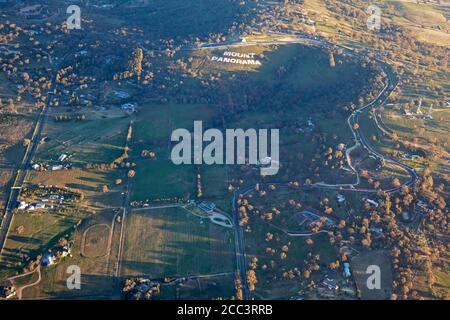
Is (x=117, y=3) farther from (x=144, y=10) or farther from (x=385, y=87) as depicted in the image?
(x=385, y=87)

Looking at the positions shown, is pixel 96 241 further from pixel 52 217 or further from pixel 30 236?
pixel 30 236

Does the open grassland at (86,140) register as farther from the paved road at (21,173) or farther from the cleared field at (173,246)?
the cleared field at (173,246)

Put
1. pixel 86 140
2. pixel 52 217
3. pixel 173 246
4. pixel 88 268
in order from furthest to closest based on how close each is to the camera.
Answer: pixel 86 140
pixel 52 217
pixel 173 246
pixel 88 268

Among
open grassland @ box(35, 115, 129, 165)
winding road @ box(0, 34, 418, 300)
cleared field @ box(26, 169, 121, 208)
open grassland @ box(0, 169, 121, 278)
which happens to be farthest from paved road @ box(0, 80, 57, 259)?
cleared field @ box(26, 169, 121, 208)

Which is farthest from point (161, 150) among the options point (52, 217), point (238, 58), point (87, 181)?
point (238, 58)

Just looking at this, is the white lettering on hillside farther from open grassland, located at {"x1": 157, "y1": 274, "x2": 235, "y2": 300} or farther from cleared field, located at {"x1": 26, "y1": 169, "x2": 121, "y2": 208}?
open grassland, located at {"x1": 157, "y1": 274, "x2": 235, "y2": 300}

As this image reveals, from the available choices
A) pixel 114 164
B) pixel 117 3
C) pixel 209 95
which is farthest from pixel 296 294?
pixel 117 3

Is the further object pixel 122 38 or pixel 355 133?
pixel 122 38
